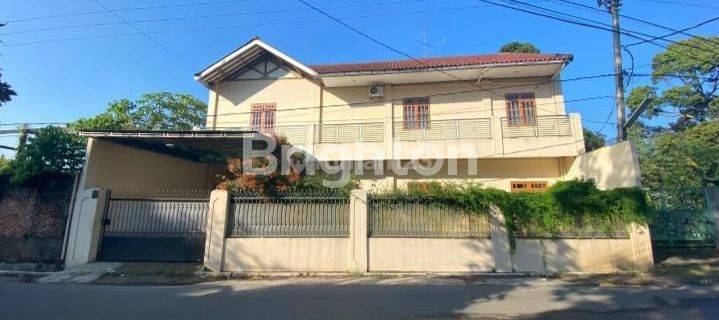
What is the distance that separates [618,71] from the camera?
38.9ft

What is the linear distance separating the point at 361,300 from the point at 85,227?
8235 mm

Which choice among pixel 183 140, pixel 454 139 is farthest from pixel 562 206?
pixel 183 140

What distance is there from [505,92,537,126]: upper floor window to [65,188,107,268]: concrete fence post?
13.2 meters

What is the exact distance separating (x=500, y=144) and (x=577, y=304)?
7264 millimetres

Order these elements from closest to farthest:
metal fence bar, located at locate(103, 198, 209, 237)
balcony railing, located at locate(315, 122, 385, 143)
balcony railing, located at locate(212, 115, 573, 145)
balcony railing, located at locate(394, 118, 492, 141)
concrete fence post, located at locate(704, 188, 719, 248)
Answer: metal fence bar, located at locate(103, 198, 209, 237) → concrete fence post, located at locate(704, 188, 719, 248) → balcony railing, located at locate(212, 115, 573, 145) → balcony railing, located at locate(394, 118, 492, 141) → balcony railing, located at locate(315, 122, 385, 143)

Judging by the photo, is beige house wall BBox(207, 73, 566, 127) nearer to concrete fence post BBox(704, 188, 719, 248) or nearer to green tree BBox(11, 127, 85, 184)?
concrete fence post BBox(704, 188, 719, 248)

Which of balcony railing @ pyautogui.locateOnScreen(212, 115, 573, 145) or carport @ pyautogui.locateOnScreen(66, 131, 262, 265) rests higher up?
balcony railing @ pyautogui.locateOnScreen(212, 115, 573, 145)

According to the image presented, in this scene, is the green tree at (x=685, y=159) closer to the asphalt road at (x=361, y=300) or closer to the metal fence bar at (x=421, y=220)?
the asphalt road at (x=361, y=300)

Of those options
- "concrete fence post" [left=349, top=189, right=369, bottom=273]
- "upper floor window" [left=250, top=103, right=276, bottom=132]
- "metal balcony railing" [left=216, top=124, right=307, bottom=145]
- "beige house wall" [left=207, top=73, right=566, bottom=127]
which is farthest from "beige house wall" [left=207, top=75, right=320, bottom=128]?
"concrete fence post" [left=349, top=189, right=369, bottom=273]

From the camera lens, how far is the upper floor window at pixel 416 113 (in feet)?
46.2

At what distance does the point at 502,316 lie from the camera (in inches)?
209

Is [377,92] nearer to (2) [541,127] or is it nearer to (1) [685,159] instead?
(2) [541,127]

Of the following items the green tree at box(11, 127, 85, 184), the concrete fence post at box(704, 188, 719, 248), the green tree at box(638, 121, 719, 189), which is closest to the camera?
the concrete fence post at box(704, 188, 719, 248)

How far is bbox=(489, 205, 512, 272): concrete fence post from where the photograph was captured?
8750mm
